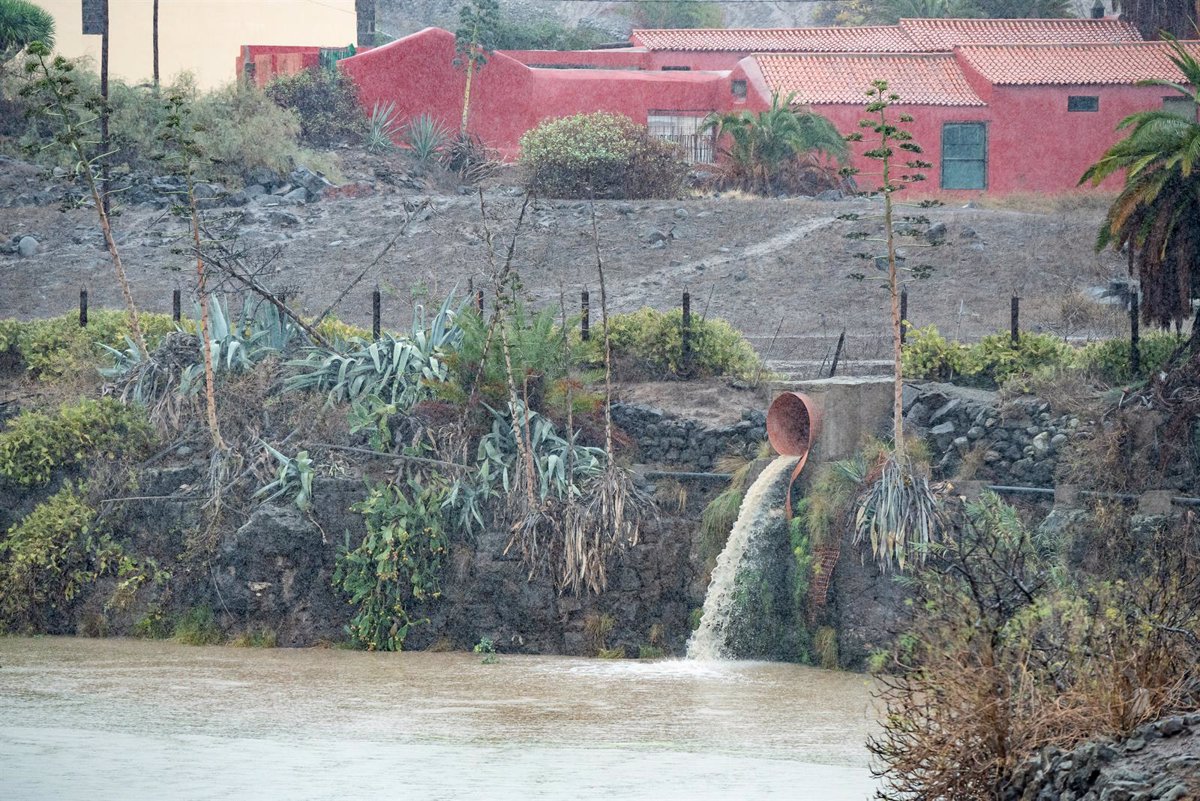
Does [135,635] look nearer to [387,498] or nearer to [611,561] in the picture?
[387,498]

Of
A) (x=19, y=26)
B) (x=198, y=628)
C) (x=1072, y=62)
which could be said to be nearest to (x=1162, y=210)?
(x=198, y=628)

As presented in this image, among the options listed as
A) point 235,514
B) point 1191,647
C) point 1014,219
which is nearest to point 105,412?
point 235,514

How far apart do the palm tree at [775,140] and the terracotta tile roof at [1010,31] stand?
7167mm

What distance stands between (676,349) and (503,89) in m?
17.5

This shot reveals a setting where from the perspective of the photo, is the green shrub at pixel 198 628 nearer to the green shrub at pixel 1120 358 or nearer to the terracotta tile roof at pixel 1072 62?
the green shrub at pixel 1120 358

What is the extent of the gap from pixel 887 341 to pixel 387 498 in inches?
325

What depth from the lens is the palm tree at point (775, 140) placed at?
32.9 m

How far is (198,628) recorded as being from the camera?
57.3 feet

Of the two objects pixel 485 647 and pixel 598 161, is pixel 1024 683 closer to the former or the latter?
pixel 485 647

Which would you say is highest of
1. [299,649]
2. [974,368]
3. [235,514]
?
[974,368]

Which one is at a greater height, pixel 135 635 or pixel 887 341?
pixel 887 341

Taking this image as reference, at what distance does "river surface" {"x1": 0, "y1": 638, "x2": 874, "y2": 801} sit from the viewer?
1045cm

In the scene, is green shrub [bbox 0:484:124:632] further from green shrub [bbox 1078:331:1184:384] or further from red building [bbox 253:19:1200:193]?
red building [bbox 253:19:1200:193]

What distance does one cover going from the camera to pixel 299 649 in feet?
56.0
